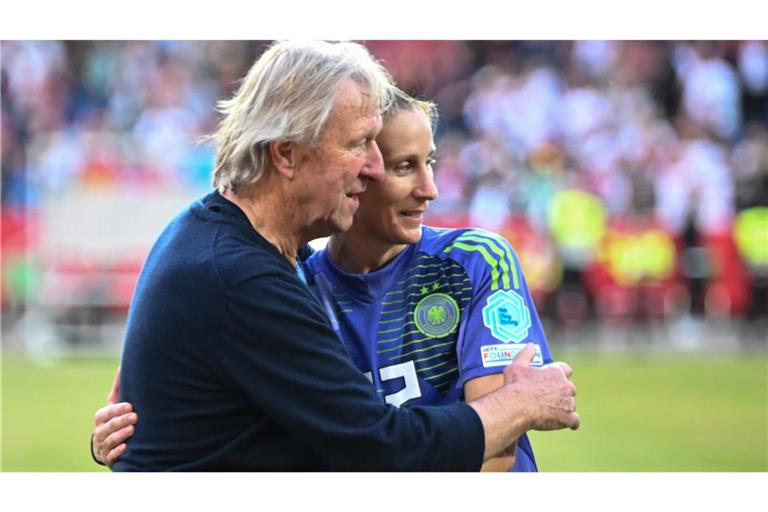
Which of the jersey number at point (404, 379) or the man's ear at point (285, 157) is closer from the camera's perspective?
the man's ear at point (285, 157)

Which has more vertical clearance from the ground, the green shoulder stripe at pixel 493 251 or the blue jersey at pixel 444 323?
the green shoulder stripe at pixel 493 251

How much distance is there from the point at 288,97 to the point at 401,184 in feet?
1.90

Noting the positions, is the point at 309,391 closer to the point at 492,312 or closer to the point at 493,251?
the point at 492,312

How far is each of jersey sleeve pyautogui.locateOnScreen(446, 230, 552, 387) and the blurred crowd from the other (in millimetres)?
12146

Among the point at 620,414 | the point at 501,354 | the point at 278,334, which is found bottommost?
the point at 620,414

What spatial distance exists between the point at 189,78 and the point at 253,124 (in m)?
16.8

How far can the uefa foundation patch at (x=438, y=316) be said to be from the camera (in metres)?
3.89

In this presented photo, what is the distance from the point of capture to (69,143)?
57.5ft

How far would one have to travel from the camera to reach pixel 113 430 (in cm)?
363

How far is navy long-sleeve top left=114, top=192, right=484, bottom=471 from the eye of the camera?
3.35 meters

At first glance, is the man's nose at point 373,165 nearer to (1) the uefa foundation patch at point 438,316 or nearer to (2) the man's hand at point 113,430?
(1) the uefa foundation patch at point 438,316

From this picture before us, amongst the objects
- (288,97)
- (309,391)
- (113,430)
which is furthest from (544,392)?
(113,430)

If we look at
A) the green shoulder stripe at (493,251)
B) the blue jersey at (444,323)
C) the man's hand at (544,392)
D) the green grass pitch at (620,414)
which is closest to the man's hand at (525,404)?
the man's hand at (544,392)

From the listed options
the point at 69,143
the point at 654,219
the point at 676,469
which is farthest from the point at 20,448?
the point at 654,219
